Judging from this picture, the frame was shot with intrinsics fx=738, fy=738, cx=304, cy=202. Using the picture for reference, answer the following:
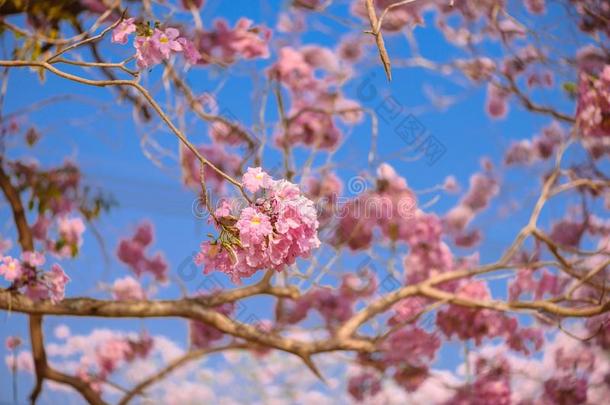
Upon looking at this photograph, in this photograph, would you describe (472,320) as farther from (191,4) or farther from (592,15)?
(191,4)

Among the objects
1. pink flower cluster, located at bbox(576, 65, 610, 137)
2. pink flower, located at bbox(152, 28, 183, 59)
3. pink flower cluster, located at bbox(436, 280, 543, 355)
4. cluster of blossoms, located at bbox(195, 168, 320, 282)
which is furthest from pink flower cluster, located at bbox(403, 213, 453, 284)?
cluster of blossoms, located at bbox(195, 168, 320, 282)

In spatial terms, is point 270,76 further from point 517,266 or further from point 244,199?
point 244,199

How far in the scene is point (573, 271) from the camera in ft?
8.71

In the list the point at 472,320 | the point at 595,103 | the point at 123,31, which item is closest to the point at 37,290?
the point at 123,31

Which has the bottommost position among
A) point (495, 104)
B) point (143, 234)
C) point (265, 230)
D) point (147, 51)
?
point (265, 230)

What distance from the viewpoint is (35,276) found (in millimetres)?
2256

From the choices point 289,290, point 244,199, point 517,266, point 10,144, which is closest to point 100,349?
point 10,144

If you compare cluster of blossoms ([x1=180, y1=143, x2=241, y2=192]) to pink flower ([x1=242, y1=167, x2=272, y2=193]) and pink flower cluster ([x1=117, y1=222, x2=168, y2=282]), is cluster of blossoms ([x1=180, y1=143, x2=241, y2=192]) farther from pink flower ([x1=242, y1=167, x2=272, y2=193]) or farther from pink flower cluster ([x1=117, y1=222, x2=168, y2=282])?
pink flower ([x1=242, y1=167, x2=272, y2=193])

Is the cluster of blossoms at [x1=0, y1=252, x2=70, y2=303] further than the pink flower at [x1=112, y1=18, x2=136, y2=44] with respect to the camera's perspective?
Yes

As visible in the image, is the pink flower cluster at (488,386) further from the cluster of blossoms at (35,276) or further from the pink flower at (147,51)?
the pink flower at (147,51)

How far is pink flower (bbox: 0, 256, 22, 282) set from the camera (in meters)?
2.19

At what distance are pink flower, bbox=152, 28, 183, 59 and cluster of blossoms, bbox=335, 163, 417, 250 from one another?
5.60 feet

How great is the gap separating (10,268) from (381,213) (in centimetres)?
172

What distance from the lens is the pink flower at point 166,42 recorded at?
1480mm
